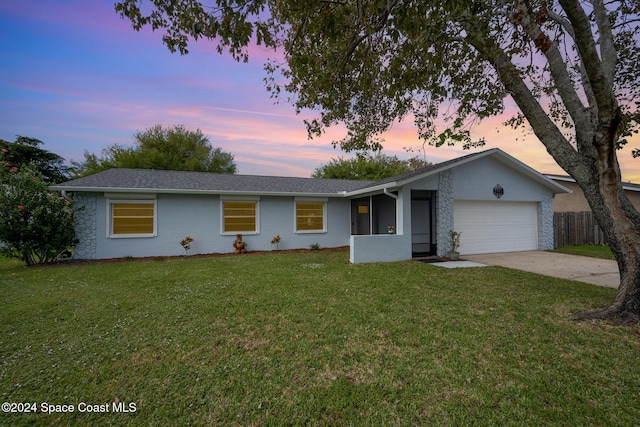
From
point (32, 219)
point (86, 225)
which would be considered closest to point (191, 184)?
point (86, 225)

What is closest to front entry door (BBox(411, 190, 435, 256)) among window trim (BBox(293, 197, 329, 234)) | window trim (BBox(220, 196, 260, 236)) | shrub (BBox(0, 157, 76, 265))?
window trim (BBox(293, 197, 329, 234))

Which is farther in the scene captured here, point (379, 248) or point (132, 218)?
point (132, 218)

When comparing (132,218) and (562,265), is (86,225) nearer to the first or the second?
(132,218)

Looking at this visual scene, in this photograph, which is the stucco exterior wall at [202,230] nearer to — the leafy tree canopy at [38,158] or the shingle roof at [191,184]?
the shingle roof at [191,184]

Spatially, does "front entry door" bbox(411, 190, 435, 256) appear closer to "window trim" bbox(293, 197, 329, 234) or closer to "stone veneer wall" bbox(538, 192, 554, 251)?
"window trim" bbox(293, 197, 329, 234)

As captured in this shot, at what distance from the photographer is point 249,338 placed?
3.43 m

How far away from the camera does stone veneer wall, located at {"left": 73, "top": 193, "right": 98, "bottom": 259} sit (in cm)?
941

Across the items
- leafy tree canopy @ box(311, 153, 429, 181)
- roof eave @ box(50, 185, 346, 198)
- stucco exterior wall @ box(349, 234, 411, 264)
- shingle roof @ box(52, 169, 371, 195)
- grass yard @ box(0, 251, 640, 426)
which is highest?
leafy tree canopy @ box(311, 153, 429, 181)

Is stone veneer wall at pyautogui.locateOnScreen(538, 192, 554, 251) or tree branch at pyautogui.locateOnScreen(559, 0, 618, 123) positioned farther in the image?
stone veneer wall at pyautogui.locateOnScreen(538, 192, 554, 251)

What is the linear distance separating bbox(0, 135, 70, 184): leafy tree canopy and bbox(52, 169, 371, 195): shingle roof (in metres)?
20.7

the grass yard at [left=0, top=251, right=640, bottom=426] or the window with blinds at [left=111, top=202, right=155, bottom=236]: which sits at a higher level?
the window with blinds at [left=111, top=202, right=155, bottom=236]

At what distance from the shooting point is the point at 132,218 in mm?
9984

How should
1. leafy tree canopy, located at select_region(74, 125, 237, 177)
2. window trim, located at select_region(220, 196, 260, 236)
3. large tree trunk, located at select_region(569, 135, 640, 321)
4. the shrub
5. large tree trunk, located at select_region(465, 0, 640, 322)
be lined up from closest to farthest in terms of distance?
large tree trunk, located at select_region(465, 0, 640, 322)
large tree trunk, located at select_region(569, 135, 640, 321)
the shrub
window trim, located at select_region(220, 196, 260, 236)
leafy tree canopy, located at select_region(74, 125, 237, 177)

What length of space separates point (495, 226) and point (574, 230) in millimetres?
5173
